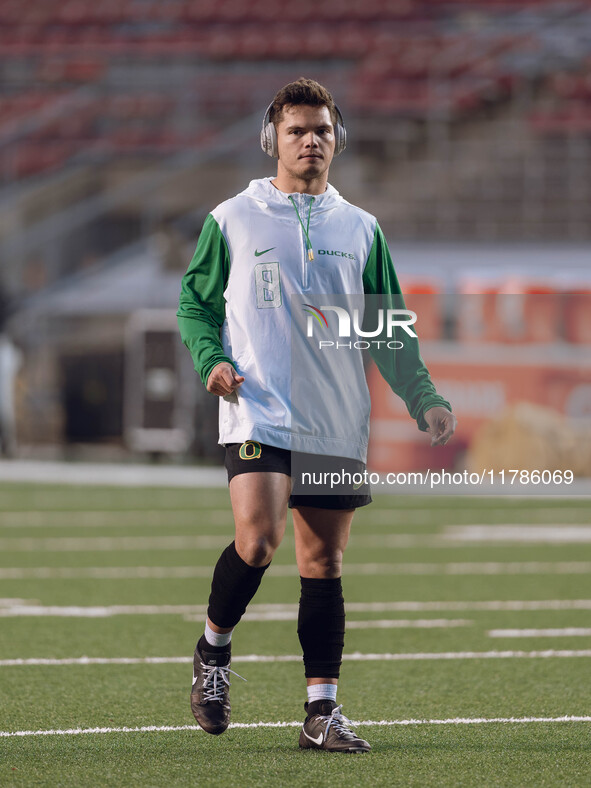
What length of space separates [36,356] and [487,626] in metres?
15.2

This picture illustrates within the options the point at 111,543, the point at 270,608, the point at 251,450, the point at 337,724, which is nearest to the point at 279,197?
the point at 251,450

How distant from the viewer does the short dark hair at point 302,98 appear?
143 inches

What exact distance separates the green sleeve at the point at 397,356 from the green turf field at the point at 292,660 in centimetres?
93

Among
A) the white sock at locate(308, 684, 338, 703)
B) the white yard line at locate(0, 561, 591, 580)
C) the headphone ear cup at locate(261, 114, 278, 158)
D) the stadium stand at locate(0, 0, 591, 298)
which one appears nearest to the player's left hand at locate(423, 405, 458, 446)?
the white sock at locate(308, 684, 338, 703)

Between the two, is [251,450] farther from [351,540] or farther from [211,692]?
[351,540]

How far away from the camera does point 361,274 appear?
371cm

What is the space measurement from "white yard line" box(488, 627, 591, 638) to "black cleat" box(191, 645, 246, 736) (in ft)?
8.01

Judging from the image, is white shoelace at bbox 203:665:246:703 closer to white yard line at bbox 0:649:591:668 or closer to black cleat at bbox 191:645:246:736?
black cleat at bbox 191:645:246:736

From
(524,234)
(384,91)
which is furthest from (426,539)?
(384,91)

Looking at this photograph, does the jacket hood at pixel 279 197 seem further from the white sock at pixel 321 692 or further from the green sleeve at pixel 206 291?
the white sock at pixel 321 692

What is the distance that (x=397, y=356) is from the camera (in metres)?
3.82

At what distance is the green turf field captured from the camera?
11.3 ft

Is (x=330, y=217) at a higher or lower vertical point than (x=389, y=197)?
lower

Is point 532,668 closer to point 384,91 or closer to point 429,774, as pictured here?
point 429,774
